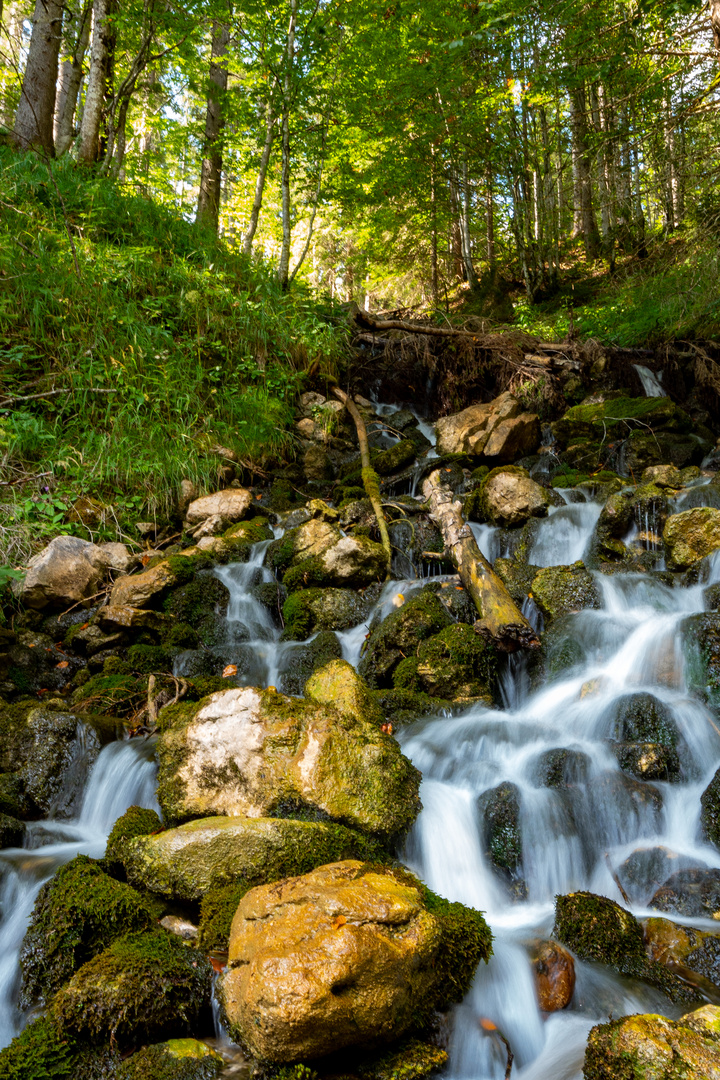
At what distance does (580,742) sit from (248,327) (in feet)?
26.3

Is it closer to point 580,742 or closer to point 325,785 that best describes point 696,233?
point 580,742

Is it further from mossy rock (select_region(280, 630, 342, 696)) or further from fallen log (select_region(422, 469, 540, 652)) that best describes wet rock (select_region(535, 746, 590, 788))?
mossy rock (select_region(280, 630, 342, 696))

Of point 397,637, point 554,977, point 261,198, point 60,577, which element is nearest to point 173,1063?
point 554,977

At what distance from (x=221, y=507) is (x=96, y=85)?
6.63 m

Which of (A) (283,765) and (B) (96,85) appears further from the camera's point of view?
(B) (96,85)

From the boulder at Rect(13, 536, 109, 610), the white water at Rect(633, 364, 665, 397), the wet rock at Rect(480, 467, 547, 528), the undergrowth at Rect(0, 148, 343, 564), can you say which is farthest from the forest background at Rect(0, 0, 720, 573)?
the wet rock at Rect(480, 467, 547, 528)

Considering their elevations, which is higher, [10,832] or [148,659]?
[148,659]

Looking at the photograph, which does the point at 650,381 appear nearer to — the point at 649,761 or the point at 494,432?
the point at 494,432

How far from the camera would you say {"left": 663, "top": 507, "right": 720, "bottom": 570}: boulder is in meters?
6.39

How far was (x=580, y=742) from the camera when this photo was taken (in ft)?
15.4

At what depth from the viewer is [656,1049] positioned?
2.10 m

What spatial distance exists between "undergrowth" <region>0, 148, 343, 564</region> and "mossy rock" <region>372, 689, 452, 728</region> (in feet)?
14.3

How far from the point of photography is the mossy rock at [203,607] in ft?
22.3

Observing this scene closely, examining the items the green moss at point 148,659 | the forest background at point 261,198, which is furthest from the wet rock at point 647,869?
the forest background at point 261,198
